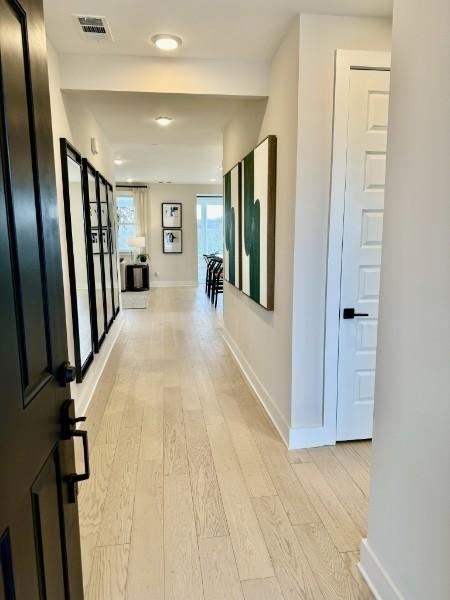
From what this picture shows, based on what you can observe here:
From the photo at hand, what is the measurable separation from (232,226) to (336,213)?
2062 millimetres

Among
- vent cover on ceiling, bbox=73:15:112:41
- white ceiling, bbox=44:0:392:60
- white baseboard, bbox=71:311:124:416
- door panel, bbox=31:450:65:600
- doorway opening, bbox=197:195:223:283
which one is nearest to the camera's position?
door panel, bbox=31:450:65:600

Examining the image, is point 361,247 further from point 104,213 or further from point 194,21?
point 104,213

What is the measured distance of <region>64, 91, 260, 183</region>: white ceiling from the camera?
11.0 ft

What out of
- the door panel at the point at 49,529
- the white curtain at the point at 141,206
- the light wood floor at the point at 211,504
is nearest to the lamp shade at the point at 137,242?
the white curtain at the point at 141,206

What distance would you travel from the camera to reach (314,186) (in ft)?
8.13

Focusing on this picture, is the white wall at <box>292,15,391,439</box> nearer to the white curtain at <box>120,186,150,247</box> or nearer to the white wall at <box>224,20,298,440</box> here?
the white wall at <box>224,20,298,440</box>

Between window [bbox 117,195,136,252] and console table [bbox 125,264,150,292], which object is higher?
window [bbox 117,195,136,252]

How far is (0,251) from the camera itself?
793mm

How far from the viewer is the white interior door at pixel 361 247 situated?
7.98 feet

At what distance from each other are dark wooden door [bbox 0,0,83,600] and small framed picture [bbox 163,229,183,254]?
9.53 metres

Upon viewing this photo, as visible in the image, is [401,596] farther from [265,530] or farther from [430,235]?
[430,235]

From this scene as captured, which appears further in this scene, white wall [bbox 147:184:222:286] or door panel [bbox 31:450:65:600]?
white wall [bbox 147:184:222:286]

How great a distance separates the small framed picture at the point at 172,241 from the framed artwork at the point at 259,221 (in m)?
6.94

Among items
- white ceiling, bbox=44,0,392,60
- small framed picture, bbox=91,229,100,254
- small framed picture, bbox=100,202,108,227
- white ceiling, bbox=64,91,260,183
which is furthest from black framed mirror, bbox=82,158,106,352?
white ceiling, bbox=44,0,392,60
